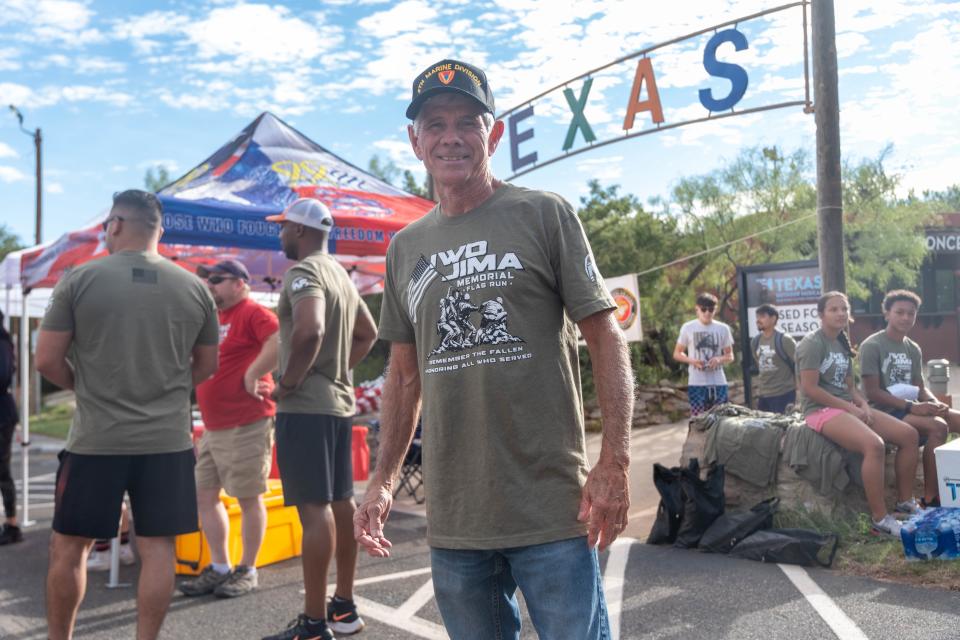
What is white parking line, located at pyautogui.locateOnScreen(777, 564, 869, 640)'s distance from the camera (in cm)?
395

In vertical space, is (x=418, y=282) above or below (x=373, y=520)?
above

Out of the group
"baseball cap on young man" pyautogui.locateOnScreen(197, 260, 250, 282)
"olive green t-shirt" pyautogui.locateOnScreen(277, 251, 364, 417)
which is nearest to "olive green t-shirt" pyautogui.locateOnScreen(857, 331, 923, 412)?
"olive green t-shirt" pyautogui.locateOnScreen(277, 251, 364, 417)

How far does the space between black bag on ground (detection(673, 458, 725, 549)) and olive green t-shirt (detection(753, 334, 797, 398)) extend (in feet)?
11.3

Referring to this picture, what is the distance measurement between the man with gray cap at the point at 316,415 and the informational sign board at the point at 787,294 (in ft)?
24.5

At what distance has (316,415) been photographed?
3.96 meters

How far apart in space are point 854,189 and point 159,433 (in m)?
24.5

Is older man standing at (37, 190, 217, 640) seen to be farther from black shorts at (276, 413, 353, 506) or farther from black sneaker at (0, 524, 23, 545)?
black sneaker at (0, 524, 23, 545)

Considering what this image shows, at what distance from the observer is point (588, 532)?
191cm

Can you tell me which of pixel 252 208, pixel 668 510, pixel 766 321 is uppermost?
pixel 252 208

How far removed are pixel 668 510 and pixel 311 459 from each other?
9.59ft

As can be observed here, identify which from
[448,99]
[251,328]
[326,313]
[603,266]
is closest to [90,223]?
[251,328]

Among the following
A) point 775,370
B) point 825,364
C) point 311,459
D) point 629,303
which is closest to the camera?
point 311,459

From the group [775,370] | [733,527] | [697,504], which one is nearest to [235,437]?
[697,504]

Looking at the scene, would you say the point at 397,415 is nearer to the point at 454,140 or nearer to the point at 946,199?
the point at 454,140
